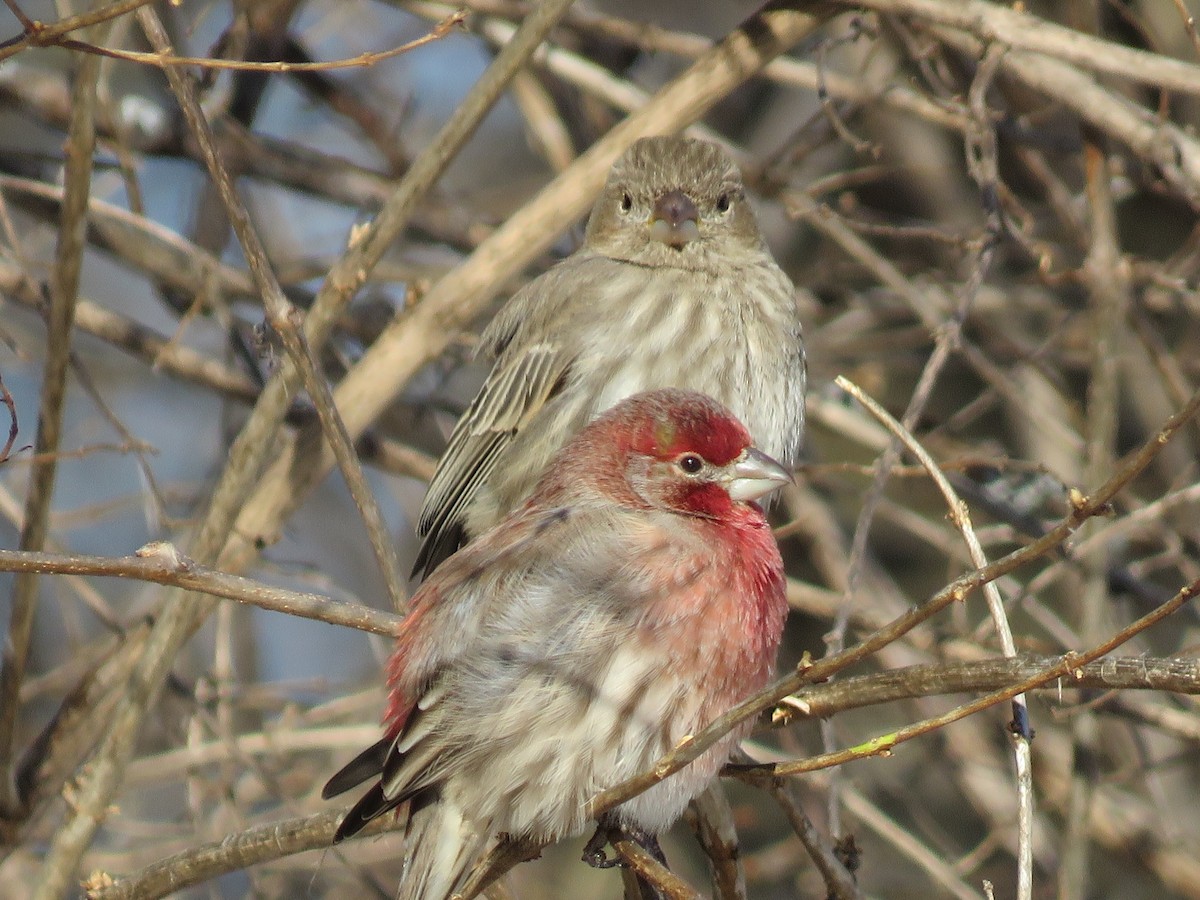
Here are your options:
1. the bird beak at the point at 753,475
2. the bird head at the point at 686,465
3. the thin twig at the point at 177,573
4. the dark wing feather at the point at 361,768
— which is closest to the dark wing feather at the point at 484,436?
the bird head at the point at 686,465

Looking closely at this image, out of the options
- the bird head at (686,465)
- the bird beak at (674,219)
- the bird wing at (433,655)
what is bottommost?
the bird wing at (433,655)

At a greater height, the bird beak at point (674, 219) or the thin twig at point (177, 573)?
the bird beak at point (674, 219)

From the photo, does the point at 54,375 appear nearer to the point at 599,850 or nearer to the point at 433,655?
the point at 433,655

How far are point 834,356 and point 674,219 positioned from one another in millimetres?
1773

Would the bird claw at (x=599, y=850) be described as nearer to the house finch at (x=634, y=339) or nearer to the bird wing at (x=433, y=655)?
the bird wing at (x=433, y=655)

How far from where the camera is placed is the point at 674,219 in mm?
5727

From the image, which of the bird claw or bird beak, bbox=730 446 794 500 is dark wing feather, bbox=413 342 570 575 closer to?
bird beak, bbox=730 446 794 500

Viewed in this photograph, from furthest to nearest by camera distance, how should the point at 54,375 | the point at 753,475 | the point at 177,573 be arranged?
the point at 54,375 < the point at 753,475 < the point at 177,573

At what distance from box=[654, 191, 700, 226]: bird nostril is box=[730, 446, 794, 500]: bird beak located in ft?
5.44

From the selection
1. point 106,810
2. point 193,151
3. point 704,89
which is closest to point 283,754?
point 106,810

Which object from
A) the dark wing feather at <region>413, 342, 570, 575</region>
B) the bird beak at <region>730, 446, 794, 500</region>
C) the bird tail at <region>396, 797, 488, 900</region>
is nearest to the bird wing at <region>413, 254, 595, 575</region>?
the dark wing feather at <region>413, 342, 570, 575</region>

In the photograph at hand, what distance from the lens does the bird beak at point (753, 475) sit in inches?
166

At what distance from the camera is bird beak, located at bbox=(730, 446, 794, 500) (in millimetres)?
4207

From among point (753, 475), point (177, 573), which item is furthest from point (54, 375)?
point (753, 475)
